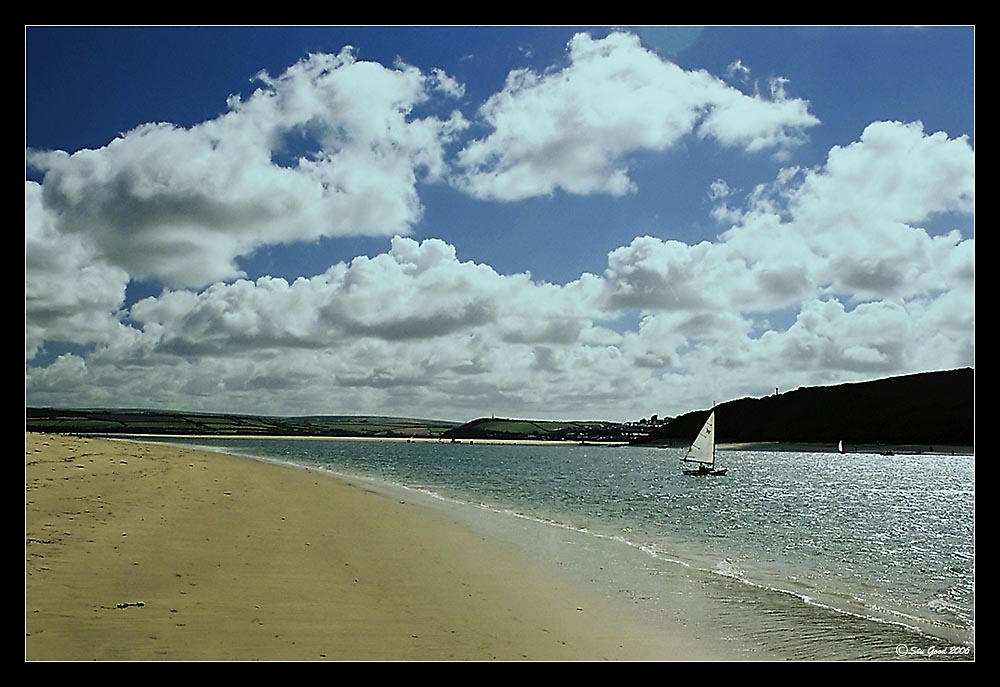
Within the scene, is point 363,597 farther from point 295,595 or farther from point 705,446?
point 705,446

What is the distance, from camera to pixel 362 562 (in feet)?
40.6

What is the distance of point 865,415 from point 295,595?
471 feet

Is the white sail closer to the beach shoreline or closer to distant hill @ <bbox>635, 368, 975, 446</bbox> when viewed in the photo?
the beach shoreline

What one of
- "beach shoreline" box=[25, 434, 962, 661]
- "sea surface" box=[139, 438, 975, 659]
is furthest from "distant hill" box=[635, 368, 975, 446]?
"beach shoreline" box=[25, 434, 962, 661]

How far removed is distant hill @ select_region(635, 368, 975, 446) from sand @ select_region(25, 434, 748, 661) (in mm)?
116821

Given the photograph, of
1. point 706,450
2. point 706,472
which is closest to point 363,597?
point 706,472

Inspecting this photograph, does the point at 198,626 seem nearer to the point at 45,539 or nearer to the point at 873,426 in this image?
the point at 45,539

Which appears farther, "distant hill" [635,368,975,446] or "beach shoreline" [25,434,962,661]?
"distant hill" [635,368,975,446]

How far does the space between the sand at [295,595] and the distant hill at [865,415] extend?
116821 mm

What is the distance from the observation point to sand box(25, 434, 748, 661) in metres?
7.35

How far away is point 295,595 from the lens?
9.44 m
